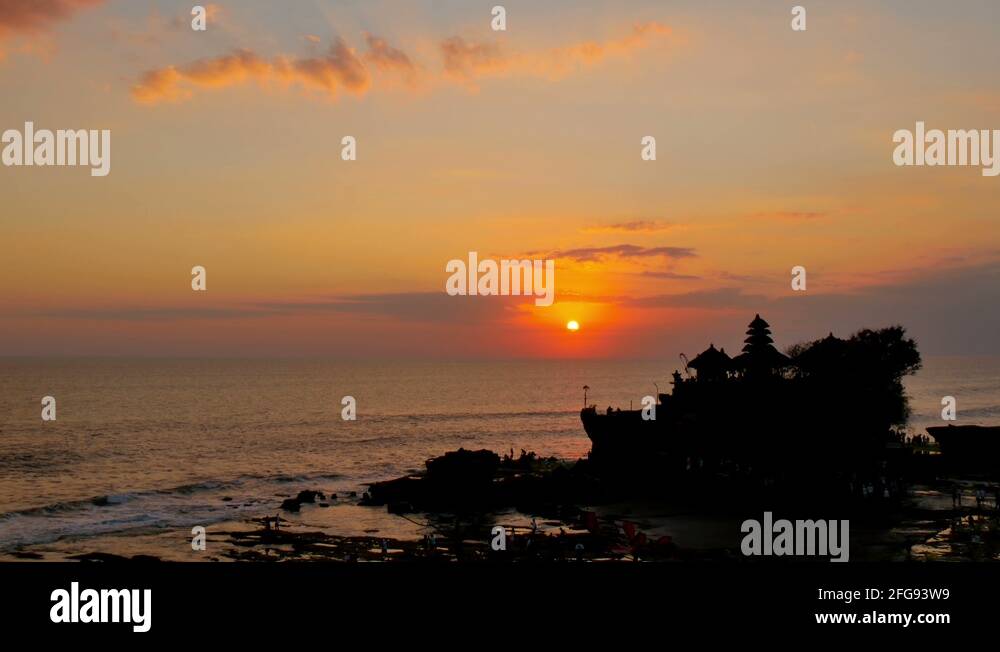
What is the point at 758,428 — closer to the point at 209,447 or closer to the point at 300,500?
the point at 300,500

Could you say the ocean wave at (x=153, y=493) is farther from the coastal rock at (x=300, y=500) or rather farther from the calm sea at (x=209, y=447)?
the coastal rock at (x=300, y=500)

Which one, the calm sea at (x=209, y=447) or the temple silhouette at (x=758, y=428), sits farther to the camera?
the calm sea at (x=209, y=447)

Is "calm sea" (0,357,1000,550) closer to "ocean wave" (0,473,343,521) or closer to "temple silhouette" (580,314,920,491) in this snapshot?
"ocean wave" (0,473,343,521)

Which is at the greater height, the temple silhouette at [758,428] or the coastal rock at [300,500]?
the temple silhouette at [758,428]

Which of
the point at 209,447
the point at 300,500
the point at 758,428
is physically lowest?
the point at 209,447

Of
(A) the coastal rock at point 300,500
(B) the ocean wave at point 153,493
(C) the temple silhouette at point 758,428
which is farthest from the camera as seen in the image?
(B) the ocean wave at point 153,493

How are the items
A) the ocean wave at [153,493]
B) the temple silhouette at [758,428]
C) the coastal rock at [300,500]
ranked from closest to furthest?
1. the temple silhouette at [758,428]
2. the coastal rock at [300,500]
3. the ocean wave at [153,493]

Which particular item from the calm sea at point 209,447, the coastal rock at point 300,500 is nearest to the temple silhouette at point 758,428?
the coastal rock at point 300,500

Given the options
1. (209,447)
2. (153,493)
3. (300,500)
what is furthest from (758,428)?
(209,447)

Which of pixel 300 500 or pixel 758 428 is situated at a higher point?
pixel 758 428

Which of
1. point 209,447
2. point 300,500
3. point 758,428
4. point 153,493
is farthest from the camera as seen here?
point 209,447

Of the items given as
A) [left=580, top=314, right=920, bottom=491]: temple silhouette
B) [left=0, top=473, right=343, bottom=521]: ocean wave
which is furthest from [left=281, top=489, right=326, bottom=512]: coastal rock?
[left=580, top=314, right=920, bottom=491]: temple silhouette
